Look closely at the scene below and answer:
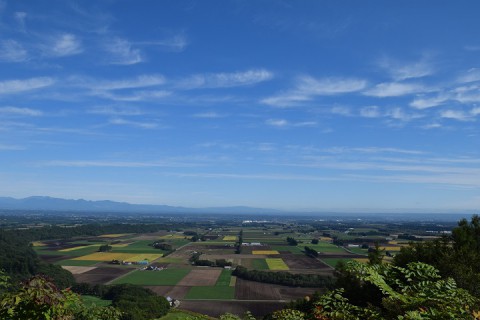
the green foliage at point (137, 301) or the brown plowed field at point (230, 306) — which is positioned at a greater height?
the green foliage at point (137, 301)

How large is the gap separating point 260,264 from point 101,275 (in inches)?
1875

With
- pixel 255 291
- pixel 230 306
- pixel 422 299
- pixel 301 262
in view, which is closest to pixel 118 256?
pixel 301 262

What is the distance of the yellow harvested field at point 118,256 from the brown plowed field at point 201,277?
31.2 metres

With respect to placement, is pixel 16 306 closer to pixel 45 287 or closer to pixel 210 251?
pixel 45 287

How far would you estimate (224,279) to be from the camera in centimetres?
9694

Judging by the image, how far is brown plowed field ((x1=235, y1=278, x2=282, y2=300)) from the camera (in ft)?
254

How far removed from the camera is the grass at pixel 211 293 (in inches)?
3073

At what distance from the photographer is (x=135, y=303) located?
6550 cm

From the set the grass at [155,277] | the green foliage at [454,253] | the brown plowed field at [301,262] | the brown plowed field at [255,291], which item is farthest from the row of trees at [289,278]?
the green foliage at [454,253]

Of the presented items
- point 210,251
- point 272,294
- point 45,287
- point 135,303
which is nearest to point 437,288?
point 45,287

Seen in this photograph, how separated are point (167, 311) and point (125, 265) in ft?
186

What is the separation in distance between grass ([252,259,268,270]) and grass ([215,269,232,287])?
366 inches

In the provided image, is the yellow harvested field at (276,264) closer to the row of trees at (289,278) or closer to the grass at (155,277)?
the row of trees at (289,278)

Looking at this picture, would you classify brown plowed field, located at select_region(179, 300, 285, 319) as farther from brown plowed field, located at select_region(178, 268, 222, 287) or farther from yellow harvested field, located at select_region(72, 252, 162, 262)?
yellow harvested field, located at select_region(72, 252, 162, 262)
